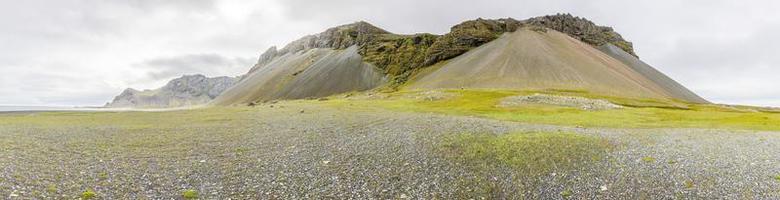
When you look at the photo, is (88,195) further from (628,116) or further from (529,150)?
(628,116)

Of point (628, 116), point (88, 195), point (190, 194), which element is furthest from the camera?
point (628, 116)

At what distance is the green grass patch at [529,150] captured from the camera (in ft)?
76.9

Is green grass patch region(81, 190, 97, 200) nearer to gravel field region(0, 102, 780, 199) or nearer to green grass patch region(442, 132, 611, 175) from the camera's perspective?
gravel field region(0, 102, 780, 199)

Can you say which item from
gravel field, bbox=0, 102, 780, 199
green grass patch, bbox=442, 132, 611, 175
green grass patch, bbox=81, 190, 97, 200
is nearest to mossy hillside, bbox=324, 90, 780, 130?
gravel field, bbox=0, 102, 780, 199

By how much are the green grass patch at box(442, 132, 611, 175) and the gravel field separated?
0.78m

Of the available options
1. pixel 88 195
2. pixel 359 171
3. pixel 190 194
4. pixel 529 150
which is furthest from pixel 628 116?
pixel 88 195

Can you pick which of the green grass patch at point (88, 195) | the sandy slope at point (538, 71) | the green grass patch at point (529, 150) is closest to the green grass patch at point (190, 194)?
the green grass patch at point (88, 195)

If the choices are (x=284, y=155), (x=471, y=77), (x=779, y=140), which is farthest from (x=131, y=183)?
(x=471, y=77)

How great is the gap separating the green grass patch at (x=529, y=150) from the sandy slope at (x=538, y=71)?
110 meters

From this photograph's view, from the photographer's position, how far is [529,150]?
2603 cm

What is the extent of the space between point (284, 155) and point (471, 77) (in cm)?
13194

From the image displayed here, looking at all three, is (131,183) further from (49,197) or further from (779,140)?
(779,140)

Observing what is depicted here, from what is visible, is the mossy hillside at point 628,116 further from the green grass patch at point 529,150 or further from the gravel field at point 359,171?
Answer: the green grass patch at point 529,150

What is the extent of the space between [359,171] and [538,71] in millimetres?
143071
